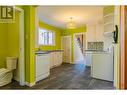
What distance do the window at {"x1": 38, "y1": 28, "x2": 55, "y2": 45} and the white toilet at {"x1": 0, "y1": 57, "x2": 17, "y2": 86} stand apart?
2.86 meters

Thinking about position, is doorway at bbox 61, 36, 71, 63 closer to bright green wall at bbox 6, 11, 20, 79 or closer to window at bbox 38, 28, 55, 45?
window at bbox 38, 28, 55, 45

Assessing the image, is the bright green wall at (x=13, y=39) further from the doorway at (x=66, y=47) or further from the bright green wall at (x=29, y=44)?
the doorway at (x=66, y=47)

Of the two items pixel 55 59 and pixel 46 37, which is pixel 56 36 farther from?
pixel 55 59

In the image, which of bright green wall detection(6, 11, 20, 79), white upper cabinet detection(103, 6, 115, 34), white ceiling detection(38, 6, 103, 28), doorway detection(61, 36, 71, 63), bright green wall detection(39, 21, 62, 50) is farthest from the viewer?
Answer: doorway detection(61, 36, 71, 63)

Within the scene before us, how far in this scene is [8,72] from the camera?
3.52m

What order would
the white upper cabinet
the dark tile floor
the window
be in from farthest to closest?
the window < the white upper cabinet < the dark tile floor

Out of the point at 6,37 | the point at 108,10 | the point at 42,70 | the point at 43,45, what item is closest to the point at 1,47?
the point at 6,37

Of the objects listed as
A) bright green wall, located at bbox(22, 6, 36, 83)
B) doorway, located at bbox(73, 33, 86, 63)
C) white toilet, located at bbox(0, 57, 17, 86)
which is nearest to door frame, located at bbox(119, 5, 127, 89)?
bright green wall, located at bbox(22, 6, 36, 83)

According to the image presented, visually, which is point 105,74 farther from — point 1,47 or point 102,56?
point 1,47

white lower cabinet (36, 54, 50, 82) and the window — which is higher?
the window

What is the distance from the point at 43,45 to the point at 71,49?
7.33ft

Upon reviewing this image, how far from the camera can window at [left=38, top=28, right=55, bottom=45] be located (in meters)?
6.61

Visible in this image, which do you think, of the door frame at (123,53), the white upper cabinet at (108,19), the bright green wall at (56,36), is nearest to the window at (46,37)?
the bright green wall at (56,36)

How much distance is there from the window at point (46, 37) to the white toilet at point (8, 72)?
113 inches
